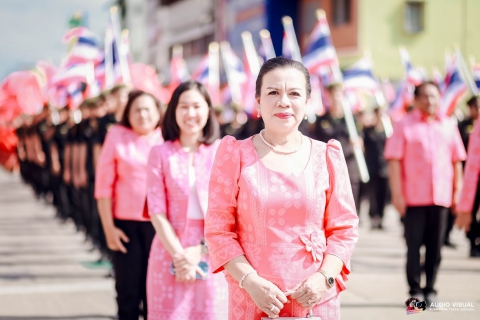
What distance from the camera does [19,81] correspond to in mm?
28719

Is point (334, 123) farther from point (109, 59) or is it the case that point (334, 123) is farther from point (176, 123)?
point (176, 123)

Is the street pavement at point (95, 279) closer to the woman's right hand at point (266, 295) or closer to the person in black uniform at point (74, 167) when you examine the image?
the person in black uniform at point (74, 167)

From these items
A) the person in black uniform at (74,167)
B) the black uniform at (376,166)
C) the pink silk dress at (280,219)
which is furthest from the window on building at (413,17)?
the pink silk dress at (280,219)

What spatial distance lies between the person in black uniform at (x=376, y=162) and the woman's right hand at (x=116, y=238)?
9403 mm

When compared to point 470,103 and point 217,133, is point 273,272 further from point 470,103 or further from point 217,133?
point 470,103

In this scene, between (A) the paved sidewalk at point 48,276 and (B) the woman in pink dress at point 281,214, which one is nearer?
(B) the woman in pink dress at point 281,214

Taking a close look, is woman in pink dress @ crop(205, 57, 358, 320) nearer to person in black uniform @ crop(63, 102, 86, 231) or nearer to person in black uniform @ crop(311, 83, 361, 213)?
person in black uniform @ crop(311, 83, 361, 213)

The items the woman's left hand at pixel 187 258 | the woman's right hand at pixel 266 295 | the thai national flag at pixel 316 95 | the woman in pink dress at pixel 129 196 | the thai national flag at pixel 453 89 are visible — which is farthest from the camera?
the thai national flag at pixel 316 95

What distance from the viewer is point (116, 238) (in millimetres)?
5359

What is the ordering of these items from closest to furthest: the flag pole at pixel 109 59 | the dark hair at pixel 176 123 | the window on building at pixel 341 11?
the dark hair at pixel 176 123
the flag pole at pixel 109 59
the window on building at pixel 341 11

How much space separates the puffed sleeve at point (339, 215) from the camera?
305cm

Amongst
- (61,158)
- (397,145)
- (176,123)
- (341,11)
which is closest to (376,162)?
(61,158)

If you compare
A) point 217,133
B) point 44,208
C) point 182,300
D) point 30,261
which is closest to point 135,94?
point 217,133

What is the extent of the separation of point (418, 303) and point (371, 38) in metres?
23.3
